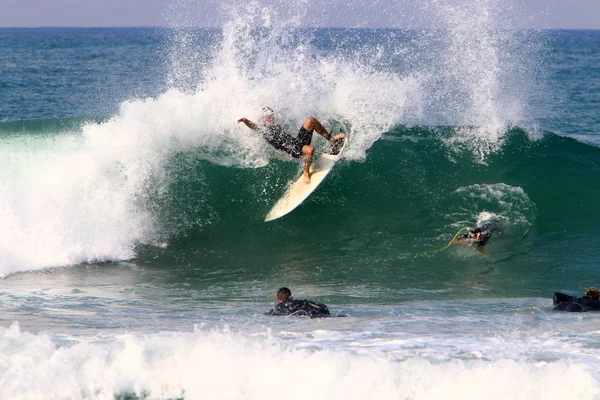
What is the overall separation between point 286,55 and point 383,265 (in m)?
5.73

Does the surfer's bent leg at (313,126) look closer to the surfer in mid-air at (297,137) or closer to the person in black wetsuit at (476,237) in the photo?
the surfer in mid-air at (297,137)

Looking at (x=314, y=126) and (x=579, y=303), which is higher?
(x=314, y=126)

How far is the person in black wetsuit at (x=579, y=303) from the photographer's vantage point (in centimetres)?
838

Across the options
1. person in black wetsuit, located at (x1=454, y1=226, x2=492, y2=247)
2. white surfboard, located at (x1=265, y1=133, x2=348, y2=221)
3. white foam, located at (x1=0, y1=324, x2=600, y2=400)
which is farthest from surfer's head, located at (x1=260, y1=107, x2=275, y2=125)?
white foam, located at (x1=0, y1=324, x2=600, y2=400)

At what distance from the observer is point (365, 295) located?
9828 mm

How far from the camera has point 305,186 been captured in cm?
1273

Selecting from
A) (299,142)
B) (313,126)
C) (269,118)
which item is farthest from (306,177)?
(269,118)

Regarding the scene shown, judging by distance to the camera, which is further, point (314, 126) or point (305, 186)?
point (305, 186)

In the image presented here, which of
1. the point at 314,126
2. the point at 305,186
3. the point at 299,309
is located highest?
the point at 314,126

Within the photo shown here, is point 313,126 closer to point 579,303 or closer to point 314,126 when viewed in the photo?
point 314,126

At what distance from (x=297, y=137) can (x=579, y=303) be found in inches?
220

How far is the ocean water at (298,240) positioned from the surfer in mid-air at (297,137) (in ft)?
1.38

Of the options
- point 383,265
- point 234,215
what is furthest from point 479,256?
point 234,215

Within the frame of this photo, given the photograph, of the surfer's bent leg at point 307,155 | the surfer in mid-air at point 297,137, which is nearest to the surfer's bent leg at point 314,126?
the surfer in mid-air at point 297,137
